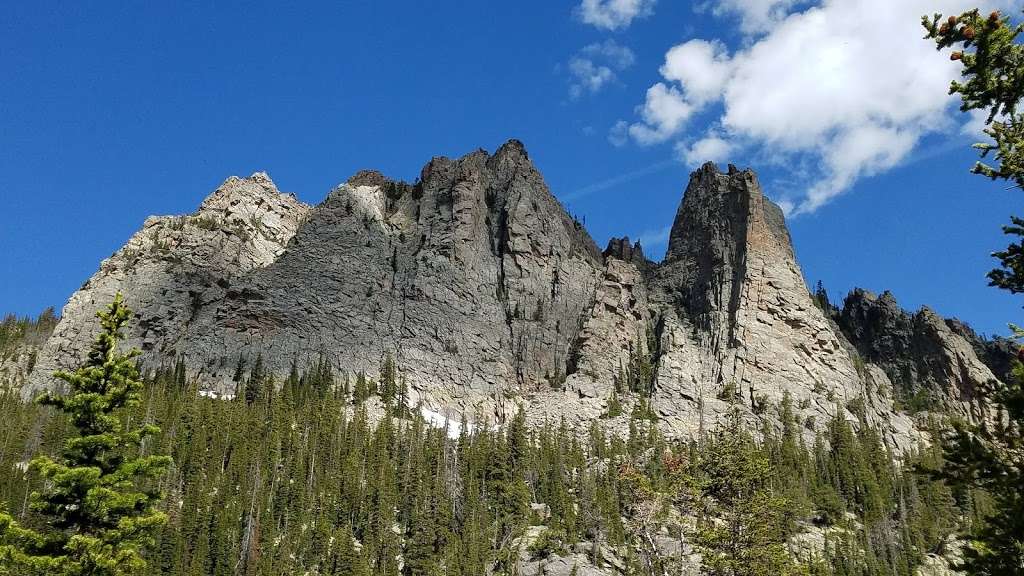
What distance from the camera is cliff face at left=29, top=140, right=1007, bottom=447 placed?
148500 millimetres

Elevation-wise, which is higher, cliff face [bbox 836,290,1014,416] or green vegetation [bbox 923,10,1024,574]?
cliff face [bbox 836,290,1014,416]

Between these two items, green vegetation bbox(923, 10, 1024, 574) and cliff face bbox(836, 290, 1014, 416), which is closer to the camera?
green vegetation bbox(923, 10, 1024, 574)

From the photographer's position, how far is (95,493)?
21.7m

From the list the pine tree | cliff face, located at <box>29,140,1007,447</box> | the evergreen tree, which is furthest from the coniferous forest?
the pine tree

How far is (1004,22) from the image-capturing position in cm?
1409

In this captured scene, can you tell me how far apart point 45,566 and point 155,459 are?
142 inches

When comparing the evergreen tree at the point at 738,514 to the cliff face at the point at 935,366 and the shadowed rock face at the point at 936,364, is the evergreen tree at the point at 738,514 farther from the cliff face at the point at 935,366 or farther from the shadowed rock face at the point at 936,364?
the shadowed rock face at the point at 936,364

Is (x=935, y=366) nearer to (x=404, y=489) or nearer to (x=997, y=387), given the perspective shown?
(x=404, y=489)

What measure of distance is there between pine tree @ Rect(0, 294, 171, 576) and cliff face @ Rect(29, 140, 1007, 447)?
378 feet

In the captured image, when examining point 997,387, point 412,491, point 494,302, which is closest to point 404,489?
point 412,491

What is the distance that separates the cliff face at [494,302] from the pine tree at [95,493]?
115m

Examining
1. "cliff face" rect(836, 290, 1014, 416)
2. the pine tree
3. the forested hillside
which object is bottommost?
the pine tree

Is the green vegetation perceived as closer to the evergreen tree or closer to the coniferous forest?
the evergreen tree

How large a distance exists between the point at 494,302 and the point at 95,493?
14761cm
